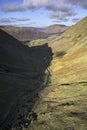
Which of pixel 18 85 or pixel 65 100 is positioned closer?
pixel 65 100

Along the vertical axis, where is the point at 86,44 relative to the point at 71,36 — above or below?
below

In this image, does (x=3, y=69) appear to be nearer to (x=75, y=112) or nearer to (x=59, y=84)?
(x=59, y=84)

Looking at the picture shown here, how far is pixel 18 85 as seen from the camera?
35.6 m

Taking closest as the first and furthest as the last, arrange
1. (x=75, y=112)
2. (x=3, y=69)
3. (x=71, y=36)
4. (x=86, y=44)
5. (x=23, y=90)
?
(x=75, y=112) → (x=23, y=90) → (x=3, y=69) → (x=86, y=44) → (x=71, y=36)

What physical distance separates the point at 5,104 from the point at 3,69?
14.2 meters

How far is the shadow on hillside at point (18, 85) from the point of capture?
2603 centimetres

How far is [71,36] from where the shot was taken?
79438mm

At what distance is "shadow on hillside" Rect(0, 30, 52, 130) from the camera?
2603cm

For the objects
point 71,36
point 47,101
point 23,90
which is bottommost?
point 47,101

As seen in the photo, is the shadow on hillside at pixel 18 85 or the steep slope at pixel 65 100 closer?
the steep slope at pixel 65 100

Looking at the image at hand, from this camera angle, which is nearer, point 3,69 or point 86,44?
point 3,69

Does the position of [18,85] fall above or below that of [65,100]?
above

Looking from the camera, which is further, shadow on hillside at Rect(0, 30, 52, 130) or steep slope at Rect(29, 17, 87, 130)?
shadow on hillside at Rect(0, 30, 52, 130)

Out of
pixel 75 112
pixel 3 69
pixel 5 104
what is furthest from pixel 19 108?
pixel 3 69
